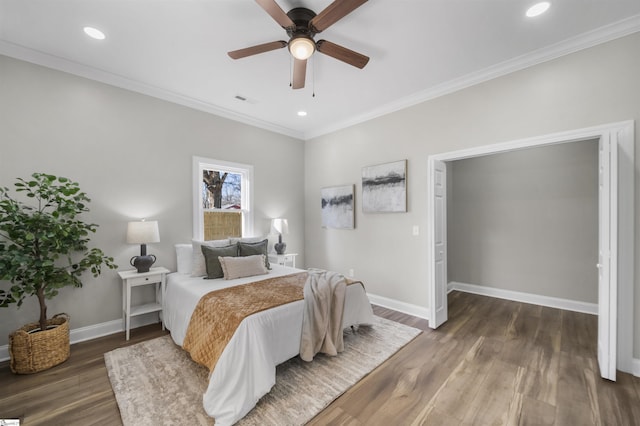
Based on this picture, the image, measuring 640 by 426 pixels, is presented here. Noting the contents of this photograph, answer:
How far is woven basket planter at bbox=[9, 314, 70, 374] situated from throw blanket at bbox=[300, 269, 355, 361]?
232 cm

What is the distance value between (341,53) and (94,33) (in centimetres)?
228

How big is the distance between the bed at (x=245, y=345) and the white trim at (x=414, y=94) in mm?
2520

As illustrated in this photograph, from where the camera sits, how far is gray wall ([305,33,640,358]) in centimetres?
240

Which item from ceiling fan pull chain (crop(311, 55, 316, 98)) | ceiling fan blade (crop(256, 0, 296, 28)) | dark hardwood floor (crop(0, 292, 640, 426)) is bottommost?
dark hardwood floor (crop(0, 292, 640, 426))

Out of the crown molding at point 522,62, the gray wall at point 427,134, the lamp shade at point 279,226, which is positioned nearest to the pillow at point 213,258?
the lamp shade at point 279,226

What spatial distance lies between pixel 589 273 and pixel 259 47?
5.08 metres

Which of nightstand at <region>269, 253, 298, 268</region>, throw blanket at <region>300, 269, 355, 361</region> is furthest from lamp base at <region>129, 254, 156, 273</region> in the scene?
throw blanket at <region>300, 269, 355, 361</region>

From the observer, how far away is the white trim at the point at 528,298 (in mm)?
3705

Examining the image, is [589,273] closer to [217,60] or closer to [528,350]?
[528,350]

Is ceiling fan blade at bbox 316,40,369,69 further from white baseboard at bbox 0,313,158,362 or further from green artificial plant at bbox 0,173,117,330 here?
white baseboard at bbox 0,313,158,362

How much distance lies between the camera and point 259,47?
2.18 metres

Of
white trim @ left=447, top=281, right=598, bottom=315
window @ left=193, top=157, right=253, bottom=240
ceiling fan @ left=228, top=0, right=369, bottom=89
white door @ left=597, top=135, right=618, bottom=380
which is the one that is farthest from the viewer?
window @ left=193, top=157, right=253, bottom=240

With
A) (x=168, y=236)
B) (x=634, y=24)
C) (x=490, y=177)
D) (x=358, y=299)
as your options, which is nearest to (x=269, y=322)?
(x=358, y=299)

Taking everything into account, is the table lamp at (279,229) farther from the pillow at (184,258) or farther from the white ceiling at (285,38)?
the white ceiling at (285,38)
